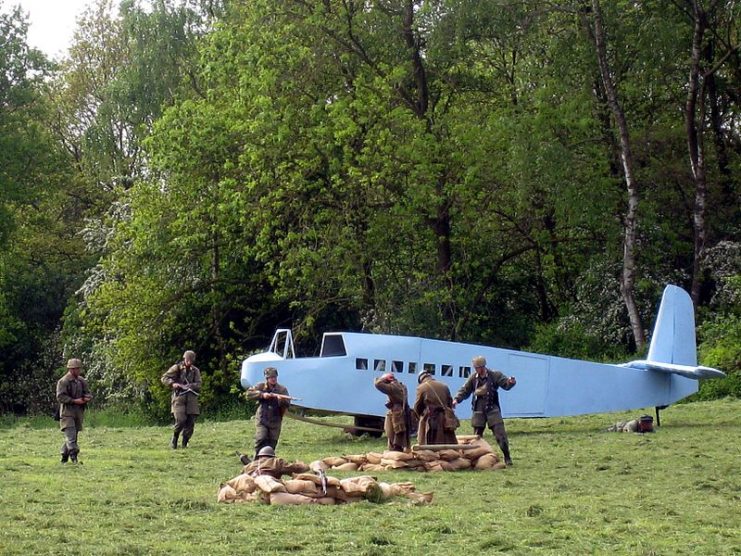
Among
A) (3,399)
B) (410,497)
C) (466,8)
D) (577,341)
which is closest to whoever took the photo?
(410,497)

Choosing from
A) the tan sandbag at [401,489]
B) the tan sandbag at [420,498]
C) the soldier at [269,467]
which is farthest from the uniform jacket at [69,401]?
the tan sandbag at [420,498]

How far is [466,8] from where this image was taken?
35469mm

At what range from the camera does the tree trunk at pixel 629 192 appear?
117 feet

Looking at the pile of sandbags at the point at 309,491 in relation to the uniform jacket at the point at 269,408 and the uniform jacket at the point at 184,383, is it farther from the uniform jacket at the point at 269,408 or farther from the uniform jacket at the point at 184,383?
the uniform jacket at the point at 184,383

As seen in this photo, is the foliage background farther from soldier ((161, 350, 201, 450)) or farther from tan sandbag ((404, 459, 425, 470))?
tan sandbag ((404, 459, 425, 470))

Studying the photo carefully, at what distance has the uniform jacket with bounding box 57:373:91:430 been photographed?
19703mm

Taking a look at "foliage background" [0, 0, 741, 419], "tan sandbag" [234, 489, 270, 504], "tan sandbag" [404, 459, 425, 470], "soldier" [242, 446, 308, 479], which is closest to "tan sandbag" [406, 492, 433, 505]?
"soldier" [242, 446, 308, 479]

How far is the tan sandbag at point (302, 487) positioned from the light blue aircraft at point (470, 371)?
9.64 metres

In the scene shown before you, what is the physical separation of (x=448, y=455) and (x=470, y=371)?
5704mm

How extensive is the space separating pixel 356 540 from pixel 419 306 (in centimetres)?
2738

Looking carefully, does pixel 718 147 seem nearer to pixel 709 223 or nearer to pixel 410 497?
pixel 709 223

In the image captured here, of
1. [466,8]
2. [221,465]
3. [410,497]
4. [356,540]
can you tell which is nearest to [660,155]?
[466,8]

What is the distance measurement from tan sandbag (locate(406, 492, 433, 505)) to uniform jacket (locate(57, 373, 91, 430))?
292 inches

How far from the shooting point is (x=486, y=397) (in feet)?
62.4
